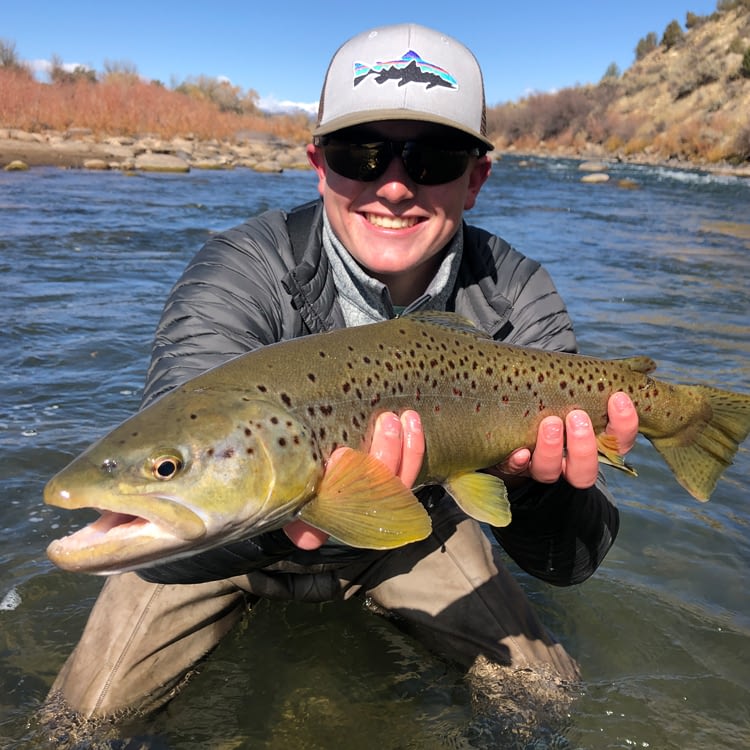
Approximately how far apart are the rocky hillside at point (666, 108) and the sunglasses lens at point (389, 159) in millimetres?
42336

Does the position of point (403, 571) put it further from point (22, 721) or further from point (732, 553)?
point (732, 553)

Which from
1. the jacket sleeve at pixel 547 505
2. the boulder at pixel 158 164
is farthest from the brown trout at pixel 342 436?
the boulder at pixel 158 164

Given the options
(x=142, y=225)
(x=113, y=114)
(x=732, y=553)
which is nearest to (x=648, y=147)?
(x=113, y=114)

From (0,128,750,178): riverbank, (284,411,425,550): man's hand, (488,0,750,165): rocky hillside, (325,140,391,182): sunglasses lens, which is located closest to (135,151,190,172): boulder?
(0,128,750,178): riverbank

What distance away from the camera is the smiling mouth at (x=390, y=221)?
9.27ft

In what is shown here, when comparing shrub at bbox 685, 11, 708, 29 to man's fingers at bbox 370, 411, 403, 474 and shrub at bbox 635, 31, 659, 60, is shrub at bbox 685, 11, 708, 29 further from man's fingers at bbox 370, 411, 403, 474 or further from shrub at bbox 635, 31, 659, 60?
man's fingers at bbox 370, 411, 403, 474

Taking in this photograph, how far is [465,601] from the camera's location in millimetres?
2953

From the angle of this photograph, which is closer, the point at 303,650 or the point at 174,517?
the point at 174,517

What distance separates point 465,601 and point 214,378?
1.55 m

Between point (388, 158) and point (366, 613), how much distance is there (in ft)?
6.64

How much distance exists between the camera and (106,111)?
37.8m

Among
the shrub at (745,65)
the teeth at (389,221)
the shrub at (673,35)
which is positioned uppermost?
the shrub at (673,35)

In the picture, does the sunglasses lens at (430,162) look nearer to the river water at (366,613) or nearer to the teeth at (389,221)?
the teeth at (389,221)

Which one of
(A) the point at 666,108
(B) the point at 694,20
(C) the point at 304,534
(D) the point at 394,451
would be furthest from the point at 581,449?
(B) the point at 694,20
